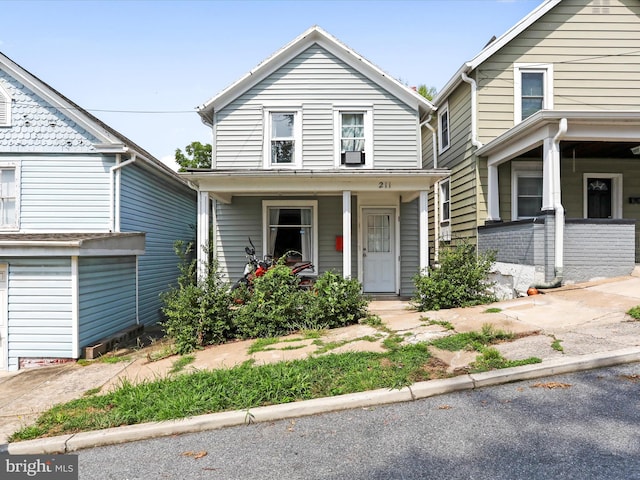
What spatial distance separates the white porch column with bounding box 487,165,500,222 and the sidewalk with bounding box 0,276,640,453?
2.84m

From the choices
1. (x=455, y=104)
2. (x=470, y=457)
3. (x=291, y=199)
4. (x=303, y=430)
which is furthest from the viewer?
(x=455, y=104)

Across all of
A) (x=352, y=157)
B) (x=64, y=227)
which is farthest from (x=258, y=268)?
(x=64, y=227)

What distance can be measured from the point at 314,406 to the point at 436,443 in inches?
45.2

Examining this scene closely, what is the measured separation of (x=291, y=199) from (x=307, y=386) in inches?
269

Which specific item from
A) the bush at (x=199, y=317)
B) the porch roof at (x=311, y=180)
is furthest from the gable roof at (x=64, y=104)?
the bush at (x=199, y=317)

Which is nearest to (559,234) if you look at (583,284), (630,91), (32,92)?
(583,284)

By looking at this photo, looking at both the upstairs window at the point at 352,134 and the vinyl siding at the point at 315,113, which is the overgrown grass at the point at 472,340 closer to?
the vinyl siding at the point at 315,113

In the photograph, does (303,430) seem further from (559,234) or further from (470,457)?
(559,234)

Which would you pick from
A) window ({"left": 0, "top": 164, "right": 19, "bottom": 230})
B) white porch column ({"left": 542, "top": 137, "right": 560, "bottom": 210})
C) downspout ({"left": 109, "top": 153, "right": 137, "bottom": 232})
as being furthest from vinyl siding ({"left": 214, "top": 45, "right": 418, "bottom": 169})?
window ({"left": 0, "top": 164, "right": 19, "bottom": 230})

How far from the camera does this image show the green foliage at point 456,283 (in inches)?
281

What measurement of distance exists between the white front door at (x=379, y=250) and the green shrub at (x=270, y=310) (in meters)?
3.84

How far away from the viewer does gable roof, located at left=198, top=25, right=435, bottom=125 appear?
984 cm

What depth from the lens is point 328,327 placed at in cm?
665

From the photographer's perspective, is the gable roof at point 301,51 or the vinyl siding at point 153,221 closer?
the gable roof at point 301,51
